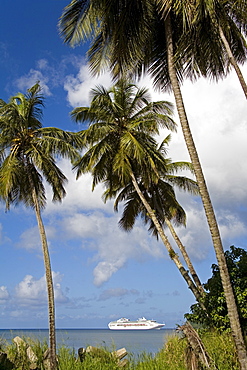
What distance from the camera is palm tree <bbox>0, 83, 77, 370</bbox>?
16.2 m

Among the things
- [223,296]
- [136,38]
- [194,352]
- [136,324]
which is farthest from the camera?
[136,324]

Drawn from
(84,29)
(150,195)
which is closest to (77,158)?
(150,195)

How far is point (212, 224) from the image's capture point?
31.5 feet

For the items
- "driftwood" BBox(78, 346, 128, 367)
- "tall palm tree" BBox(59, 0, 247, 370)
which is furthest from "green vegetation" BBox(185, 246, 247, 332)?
"tall palm tree" BBox(59, 0, 247, 370)

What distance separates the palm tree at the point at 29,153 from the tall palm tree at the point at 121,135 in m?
1.24

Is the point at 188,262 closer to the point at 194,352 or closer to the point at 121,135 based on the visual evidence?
the point at 121,135

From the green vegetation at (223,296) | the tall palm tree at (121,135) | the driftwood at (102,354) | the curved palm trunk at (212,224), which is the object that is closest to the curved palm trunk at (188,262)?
the tall palm tree at (121,135)

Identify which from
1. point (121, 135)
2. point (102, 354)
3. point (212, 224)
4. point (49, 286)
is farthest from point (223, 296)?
point (121, 135)

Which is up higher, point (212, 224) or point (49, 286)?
point (49, 286)

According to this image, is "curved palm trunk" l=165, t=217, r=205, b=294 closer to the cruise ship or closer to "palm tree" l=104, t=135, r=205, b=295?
"palm tree" l=104, t=135, r=205, b=295

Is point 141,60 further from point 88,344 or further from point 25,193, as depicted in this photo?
point 88,344

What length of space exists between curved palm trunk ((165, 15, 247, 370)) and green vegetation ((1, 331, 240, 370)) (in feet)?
2.62

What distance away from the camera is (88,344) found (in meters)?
13.1

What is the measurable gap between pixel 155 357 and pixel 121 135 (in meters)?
10.3
